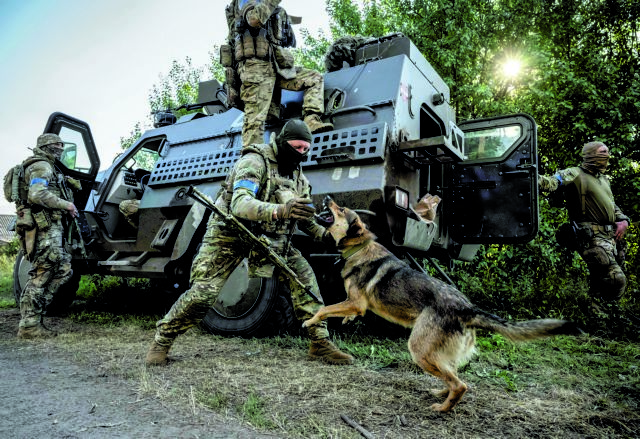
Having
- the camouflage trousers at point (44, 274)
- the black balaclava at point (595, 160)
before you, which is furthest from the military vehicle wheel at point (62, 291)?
the black balaclava at point (595, 160)

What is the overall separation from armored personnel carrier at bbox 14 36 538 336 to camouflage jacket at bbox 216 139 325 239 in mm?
257

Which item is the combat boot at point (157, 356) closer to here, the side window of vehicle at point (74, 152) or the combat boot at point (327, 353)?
the combat boot at point (327, 353)

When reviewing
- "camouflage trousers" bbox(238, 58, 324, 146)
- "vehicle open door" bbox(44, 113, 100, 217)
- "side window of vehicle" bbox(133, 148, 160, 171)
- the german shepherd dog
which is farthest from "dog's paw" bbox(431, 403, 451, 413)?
"vehicle open door" bbox(44, 113, 100, 217)

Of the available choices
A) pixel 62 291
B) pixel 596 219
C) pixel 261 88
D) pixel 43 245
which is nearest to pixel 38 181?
pixel 43 245

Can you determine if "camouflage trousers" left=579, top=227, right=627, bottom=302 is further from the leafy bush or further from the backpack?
the backpack

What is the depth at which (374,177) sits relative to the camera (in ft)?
10.2

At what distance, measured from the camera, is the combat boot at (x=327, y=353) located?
10.2 ft

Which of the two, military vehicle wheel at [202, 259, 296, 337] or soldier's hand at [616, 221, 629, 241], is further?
soldier's hand at [616, 221, 629, 241]

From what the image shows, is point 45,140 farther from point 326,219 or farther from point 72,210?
point 326,219

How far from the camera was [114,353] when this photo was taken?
3438 mm

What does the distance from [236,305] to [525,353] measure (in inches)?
93.4

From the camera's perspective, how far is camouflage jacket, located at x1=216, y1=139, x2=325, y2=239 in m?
2.80

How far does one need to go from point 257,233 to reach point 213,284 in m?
0.46

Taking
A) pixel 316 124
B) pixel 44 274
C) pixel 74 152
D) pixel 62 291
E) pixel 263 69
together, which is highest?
pixel 263 69
